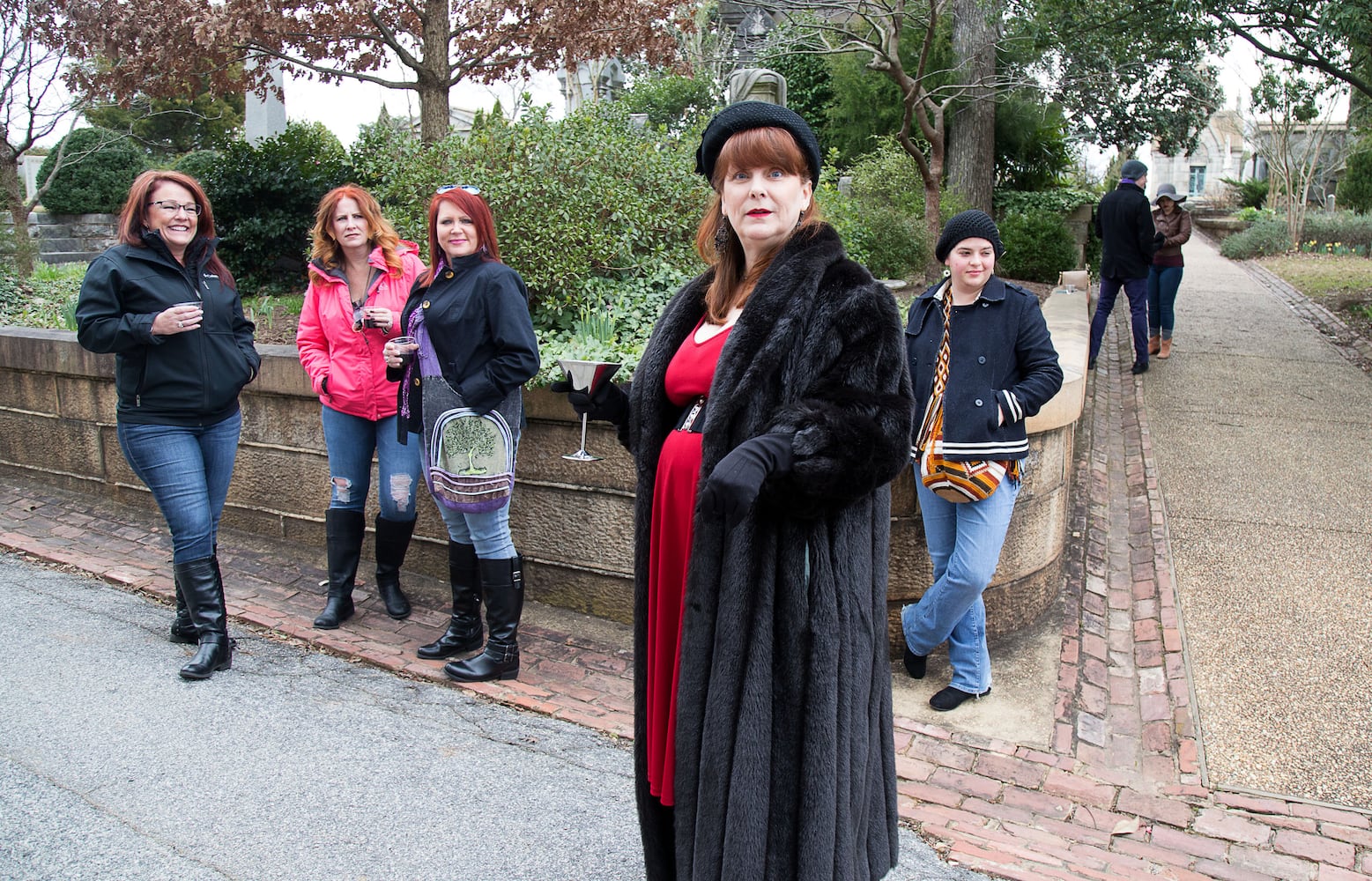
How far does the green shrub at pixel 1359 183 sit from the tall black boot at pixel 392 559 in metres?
32.9

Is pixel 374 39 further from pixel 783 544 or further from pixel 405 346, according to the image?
pixel 783 544

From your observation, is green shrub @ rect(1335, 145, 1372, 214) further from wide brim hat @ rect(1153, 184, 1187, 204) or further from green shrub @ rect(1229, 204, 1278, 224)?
wide brim hat @ rect(1153, 184, 1187, 204)

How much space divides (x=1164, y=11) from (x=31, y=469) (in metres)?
11.5

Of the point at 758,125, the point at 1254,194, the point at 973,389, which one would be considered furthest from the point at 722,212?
the point at 1254,194

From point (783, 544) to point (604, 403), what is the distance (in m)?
0.80

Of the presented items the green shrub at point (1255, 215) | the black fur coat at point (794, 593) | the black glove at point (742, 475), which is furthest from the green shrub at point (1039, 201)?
the green shrub at point (1255, 215)

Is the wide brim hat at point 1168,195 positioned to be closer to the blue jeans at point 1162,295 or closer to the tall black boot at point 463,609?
the blue jeans at point 1162,295

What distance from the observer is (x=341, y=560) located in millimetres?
4855

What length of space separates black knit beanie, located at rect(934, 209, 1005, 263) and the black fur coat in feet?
5.78

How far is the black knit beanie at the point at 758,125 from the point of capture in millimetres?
2227

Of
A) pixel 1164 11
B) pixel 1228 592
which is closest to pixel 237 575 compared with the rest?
pixel 1228 592

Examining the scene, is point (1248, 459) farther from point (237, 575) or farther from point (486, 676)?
point (237, 575)

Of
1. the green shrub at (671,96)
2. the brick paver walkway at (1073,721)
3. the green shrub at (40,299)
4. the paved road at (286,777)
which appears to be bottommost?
the brick paver walkway at (1073,721)

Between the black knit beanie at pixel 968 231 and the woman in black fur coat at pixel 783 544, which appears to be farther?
the black knit beanie at pixel 968 231
